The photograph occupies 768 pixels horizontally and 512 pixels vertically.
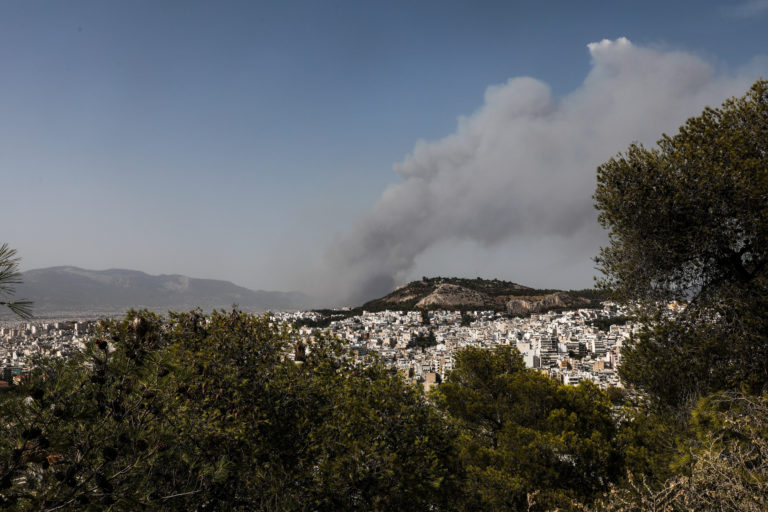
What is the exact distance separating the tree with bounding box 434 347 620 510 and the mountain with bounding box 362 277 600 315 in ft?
358

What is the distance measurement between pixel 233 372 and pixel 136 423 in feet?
16.6

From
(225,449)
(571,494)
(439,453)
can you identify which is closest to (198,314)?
(225,449)

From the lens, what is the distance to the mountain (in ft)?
412

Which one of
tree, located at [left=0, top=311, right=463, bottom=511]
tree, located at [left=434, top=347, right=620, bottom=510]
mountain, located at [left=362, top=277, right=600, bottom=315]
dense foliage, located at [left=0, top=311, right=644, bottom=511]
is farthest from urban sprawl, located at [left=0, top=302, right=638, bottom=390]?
tree, located at [left=0, top=311, right=463, bottom=511]

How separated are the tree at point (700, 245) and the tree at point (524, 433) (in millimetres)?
2962

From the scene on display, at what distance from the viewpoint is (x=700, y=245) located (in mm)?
8969

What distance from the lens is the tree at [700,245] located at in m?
8.66

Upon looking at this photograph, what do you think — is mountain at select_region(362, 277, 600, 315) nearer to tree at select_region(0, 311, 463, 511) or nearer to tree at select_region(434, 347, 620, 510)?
tree at select_region(434, 347, 620, 510)

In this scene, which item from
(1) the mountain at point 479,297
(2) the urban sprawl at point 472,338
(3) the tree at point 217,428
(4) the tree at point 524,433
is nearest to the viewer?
(3) the tree at point 217,428

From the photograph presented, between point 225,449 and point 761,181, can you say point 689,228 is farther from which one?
point 225,449

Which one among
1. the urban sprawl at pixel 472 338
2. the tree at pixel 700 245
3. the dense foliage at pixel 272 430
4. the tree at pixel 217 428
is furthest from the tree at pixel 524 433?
the urban sprawl at pixel 472 338

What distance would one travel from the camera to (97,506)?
11.3 ft

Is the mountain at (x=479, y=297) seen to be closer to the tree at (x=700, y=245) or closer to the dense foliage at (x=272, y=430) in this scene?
the dense foliage at (x=272, y=430)

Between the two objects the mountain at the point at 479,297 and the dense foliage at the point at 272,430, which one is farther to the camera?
the mountain at the point at 479,297
